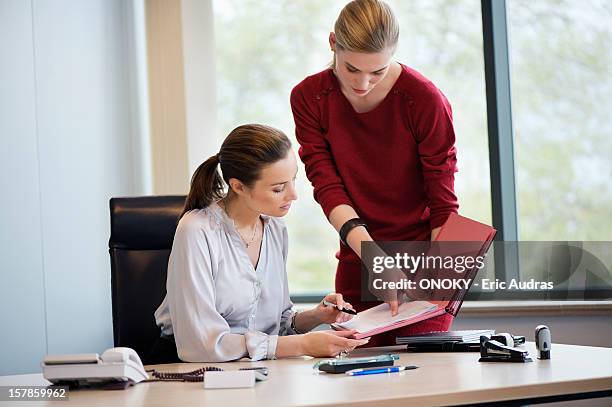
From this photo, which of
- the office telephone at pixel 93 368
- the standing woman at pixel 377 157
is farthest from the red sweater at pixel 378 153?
the office telephone at pixel 93 368

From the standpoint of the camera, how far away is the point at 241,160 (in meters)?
2.27

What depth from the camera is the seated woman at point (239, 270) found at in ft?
6.73

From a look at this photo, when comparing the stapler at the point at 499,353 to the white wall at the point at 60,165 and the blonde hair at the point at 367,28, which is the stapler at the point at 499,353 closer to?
the blonde hair at the point at 367,28

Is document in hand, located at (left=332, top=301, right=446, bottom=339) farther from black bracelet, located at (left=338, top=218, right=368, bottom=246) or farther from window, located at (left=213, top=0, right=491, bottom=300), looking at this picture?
window, located at (left=213, top=0, right=491, bottom=300)

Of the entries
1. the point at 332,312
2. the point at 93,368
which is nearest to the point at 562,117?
the point at 332,312

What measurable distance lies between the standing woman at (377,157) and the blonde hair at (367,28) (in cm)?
10

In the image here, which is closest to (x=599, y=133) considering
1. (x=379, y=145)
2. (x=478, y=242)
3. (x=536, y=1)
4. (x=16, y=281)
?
(x=536, y=1)

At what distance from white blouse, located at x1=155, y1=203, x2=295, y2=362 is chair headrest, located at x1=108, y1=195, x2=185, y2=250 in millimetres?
295

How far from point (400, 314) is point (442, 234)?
0.27 meters

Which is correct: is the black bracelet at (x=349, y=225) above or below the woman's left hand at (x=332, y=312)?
above

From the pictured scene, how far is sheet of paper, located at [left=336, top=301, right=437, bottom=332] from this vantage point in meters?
2.06

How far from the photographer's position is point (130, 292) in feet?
8.05

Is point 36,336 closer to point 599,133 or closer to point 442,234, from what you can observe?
point 442,234

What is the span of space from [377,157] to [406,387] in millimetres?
1032
